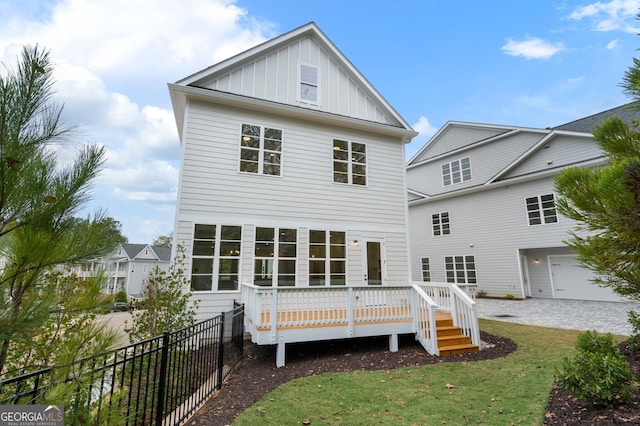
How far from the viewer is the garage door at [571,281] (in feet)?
46.1

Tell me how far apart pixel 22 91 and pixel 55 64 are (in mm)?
255

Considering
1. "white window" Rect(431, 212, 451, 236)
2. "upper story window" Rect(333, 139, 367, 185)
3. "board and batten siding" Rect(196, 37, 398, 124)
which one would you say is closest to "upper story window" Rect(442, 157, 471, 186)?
"white window" Rect(431, 212, 451, 236)

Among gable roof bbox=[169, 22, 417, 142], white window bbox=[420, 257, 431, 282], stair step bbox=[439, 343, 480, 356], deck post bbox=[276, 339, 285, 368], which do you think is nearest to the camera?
deck post bbox=[276, 339, 285, 368]

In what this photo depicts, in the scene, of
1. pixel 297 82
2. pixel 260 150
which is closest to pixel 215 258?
pixel 260 150

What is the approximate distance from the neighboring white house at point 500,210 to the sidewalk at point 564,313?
1.25 m

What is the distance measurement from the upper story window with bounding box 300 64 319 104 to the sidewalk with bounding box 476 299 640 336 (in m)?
10.5

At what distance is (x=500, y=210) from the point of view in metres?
16.6

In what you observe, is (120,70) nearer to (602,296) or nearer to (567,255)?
(567,255)

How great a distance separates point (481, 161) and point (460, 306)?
14.4 m

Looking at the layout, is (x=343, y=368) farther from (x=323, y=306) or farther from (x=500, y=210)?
(x=500, y=210)

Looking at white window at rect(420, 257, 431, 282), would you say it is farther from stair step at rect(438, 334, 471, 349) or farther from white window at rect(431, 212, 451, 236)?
stair step at rect(438, 334, 471, 349)

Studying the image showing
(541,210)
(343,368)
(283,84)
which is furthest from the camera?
(541,210)

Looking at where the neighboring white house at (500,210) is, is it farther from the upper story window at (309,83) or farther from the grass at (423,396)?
the upper story window at (309,83)

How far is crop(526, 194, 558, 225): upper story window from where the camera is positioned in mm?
14591
